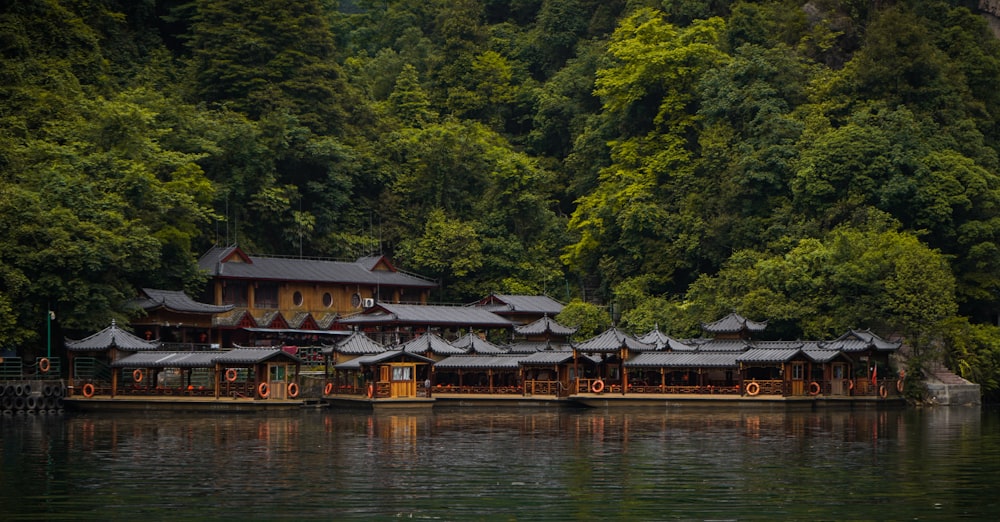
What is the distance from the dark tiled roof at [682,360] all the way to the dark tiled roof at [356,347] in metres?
12.3

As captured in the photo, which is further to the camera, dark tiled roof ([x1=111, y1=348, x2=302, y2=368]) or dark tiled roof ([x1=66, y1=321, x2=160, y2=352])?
dark tiled roof ([x1=66, y1=321, x2=160, y2=352])

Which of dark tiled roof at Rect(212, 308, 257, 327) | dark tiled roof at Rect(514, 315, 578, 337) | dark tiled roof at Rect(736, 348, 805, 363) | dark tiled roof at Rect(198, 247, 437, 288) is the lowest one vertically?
dark tiled roof at Rect(736, 348, 805, 363)

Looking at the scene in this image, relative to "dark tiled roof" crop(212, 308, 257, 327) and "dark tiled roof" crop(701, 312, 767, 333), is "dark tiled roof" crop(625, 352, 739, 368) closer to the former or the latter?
"dark tiled roof" crop(701, 312, 767, 333)

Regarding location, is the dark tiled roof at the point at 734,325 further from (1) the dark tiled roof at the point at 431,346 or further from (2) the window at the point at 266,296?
(2) the window at the point at 266,296

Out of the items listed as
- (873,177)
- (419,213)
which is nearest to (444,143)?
(419,213)

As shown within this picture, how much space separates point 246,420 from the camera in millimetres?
56281

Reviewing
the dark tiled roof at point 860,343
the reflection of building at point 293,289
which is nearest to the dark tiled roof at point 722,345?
the dark tiled roof at point 860,343

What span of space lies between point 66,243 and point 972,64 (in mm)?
52657

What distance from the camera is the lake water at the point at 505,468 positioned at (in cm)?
2850

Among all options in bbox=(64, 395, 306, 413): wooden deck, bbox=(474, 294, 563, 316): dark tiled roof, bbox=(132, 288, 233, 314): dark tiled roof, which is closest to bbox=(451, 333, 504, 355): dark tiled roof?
bbox=(474, 294, 563, 316): dark tiled roof

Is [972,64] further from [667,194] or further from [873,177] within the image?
[667,194]

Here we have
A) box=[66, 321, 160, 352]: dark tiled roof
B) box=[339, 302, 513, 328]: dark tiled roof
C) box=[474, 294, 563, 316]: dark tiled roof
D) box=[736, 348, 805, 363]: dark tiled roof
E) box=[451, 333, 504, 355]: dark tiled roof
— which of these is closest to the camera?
box=[736, 348, 805, 363]: dark tiled roof

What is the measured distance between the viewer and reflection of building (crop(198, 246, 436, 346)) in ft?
249

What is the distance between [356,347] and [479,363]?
19.9ft
